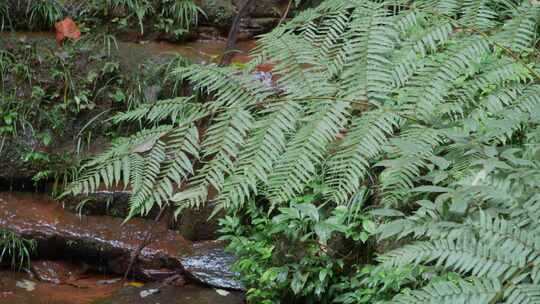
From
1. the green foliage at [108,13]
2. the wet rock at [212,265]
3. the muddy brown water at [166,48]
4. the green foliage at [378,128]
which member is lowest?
the wet rock at [212,265]

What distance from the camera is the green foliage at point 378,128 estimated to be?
182 centimetres

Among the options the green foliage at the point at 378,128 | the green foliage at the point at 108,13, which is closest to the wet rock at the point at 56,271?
the green foliage at the point at 108,13

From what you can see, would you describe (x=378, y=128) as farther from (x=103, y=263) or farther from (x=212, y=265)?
(x=103, y=263)

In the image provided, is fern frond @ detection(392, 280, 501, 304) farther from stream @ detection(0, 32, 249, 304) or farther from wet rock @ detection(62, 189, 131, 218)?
wet rock @ detection(62, 189, 131, 218)

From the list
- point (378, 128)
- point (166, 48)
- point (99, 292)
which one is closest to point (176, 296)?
point (99, 292)

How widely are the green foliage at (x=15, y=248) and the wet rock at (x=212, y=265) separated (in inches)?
52.3

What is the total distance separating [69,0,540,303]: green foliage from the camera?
182 centimetres

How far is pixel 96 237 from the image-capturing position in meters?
5.27

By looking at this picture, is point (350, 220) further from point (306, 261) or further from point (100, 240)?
point (100, 240)

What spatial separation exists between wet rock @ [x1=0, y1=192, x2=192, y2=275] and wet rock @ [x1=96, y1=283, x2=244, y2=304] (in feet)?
0.93

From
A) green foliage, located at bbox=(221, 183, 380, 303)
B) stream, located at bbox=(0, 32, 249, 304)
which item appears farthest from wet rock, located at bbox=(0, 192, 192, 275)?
green foliage, located at bbox=(221, 183, 380, 303)

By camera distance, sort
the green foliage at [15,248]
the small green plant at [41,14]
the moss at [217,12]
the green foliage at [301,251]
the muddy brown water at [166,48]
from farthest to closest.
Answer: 1. the moss at [217,12]
2. the small green plant at [41,14]
3. the muddy brown water at [166,48]
4. the green foliage at [15,248]
5. the green foliage at [301,251]

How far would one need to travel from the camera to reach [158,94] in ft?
19.9

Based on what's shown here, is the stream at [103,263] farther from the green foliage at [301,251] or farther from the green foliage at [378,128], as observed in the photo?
the green foliage at [378,128]
